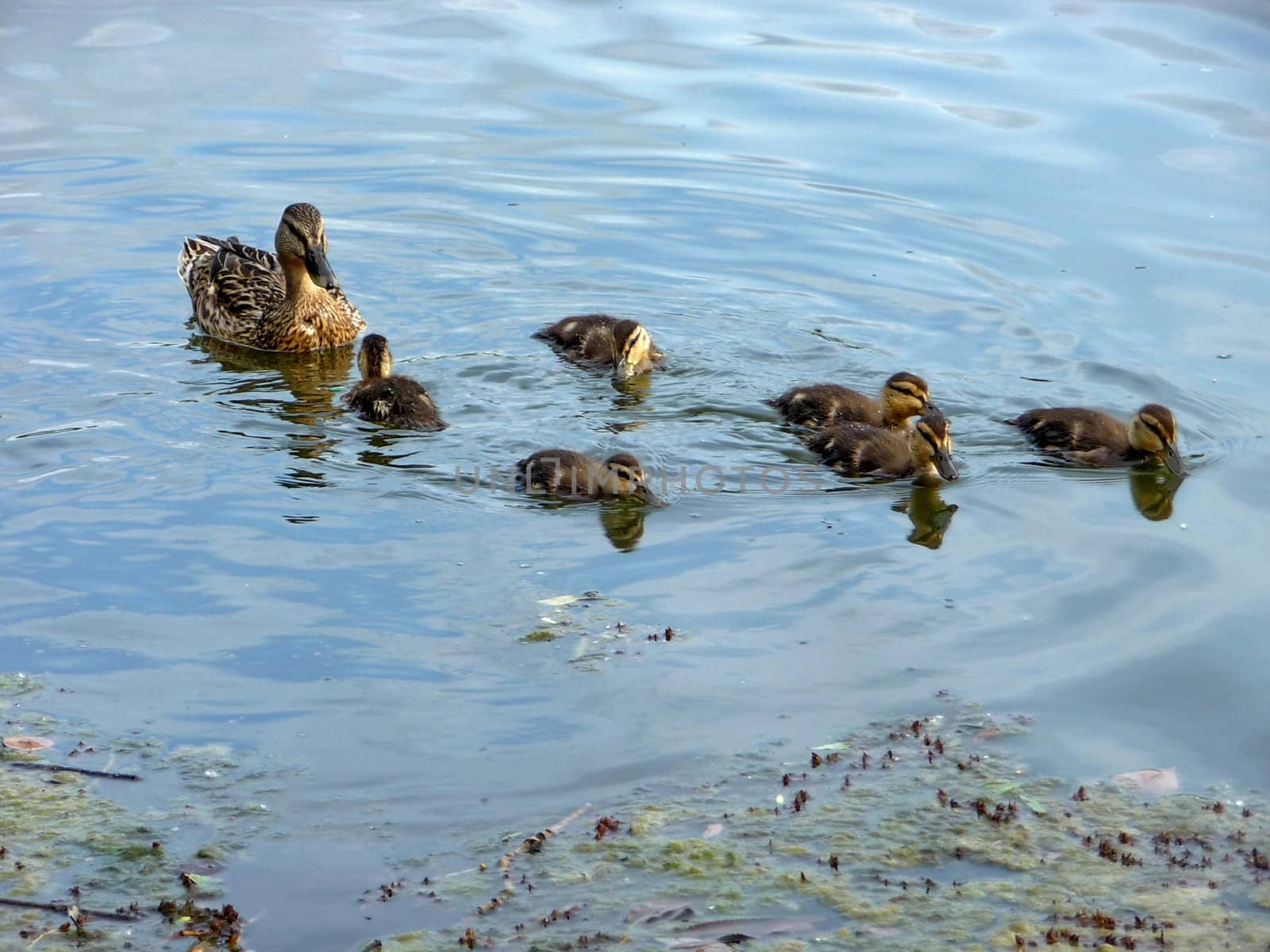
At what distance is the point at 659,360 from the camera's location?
9.10 meters

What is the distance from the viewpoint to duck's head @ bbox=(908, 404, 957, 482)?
7.59m

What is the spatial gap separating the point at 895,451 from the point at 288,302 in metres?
4.07

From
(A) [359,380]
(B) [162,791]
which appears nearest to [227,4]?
(A) [359,380]

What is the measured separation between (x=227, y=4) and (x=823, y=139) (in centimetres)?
693

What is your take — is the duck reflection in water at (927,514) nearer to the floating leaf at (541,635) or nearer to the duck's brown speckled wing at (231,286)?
the floating leaf at (541,635)

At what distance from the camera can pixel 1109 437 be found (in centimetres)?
785

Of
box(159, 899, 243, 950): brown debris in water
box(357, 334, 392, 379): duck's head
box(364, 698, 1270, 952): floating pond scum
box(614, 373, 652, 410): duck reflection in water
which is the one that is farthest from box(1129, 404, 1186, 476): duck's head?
box(159, 899, 243, 950): brown debris in water

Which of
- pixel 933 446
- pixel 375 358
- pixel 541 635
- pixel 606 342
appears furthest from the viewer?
pixel 606 342

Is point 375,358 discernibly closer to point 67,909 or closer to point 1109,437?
point 1109,437

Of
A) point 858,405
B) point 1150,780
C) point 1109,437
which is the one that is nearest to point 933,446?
point 858,405

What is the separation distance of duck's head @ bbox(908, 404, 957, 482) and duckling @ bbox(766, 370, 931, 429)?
0.29 m

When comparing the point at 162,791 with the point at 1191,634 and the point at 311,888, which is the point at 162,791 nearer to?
the point at 311,888

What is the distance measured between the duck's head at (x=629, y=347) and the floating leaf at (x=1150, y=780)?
4233mm

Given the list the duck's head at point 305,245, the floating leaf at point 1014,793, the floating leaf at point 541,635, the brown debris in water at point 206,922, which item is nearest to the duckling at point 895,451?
the floating leaf at point 541,635
